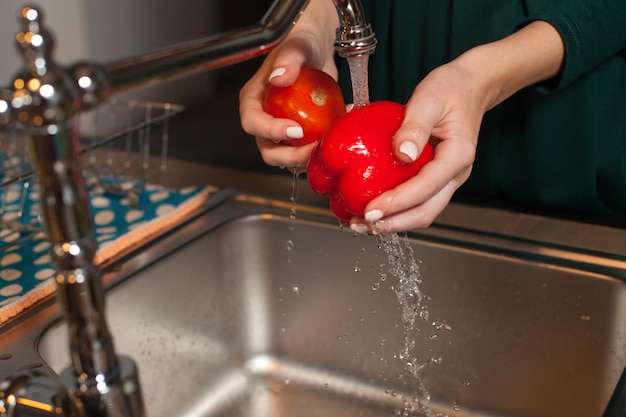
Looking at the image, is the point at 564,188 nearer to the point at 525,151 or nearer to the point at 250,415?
the point at 525,151

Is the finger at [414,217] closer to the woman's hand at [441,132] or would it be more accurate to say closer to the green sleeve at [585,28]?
the woman's hand at [441,132]

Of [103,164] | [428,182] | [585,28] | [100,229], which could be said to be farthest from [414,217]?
[103,164]

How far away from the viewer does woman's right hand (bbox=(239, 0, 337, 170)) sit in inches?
28.5

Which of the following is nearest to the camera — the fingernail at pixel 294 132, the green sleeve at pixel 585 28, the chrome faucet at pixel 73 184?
the chrome faucet at pixel 73 184

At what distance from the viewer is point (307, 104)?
0.73 m

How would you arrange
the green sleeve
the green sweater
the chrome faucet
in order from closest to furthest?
1. the chrome faucet
2. the green sleeve
3. the green sweater

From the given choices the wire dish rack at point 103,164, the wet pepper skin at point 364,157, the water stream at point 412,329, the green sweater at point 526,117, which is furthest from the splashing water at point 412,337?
the wire dish rack at point 103,164

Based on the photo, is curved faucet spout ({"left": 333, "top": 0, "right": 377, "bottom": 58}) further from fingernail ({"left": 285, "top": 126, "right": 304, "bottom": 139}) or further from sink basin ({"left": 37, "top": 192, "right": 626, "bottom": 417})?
sink basin ({"left": 37, "top": 192, "right": 626, "bottom": 417})

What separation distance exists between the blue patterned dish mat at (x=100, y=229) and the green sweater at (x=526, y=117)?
349 millimetres

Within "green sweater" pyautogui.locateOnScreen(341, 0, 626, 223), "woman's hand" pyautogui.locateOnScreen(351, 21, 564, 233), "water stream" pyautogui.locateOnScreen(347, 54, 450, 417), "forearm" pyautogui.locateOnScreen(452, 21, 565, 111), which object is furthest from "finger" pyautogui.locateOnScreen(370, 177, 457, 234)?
"green sweater" pyautogui.locateOnScreen(341, 0, 626, 223)

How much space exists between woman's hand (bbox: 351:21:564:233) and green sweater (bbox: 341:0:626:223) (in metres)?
0.23

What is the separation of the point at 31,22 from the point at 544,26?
619mm

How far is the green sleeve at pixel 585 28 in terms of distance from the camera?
2.77ft

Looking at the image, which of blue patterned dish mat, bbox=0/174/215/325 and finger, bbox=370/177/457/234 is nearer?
finger, bbox=370/177/457/234
